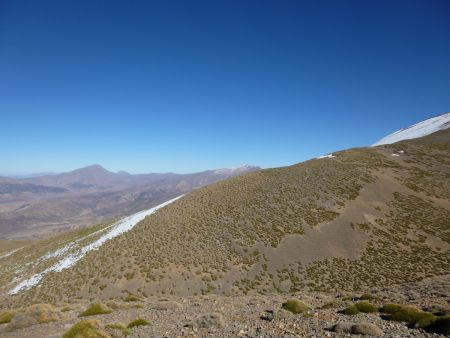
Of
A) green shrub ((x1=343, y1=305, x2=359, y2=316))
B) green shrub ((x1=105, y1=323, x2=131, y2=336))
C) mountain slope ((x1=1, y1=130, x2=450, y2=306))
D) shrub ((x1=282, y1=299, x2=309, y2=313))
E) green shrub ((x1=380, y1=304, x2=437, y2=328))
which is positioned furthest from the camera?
mountain slope ((x1=1, y1=130, x2=450, y2=306))

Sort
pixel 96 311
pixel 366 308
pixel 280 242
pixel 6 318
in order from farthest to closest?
pixel 280 242 < pixel 96 311 < pixel 6 318 < pixel 366 308

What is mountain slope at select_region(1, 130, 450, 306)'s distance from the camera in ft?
125

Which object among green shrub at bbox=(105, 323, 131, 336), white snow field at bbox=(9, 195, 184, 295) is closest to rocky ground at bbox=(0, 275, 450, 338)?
green shrub at bbox=(105, 323, 131, 336)

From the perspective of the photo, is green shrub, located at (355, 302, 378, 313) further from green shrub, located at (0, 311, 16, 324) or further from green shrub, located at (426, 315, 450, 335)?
green shrub, located at (0, 311, 16, 324)

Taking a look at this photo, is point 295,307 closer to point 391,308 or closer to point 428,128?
point 391,308

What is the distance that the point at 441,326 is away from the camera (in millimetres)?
13398

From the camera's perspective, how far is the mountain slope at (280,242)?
125ft

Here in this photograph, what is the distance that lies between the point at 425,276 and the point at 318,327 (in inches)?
1201

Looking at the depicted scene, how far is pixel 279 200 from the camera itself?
201 feet

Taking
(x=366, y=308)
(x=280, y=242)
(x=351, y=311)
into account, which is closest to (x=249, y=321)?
(x=351, y=311)

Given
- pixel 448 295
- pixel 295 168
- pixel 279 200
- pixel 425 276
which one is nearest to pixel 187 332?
pixel 448 295

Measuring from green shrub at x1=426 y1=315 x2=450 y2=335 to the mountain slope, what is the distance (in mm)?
23784

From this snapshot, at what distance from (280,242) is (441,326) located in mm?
34040

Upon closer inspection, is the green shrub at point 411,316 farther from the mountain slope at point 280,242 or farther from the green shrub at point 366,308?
the mountain slope at point 280,242
